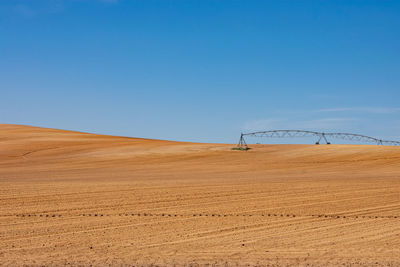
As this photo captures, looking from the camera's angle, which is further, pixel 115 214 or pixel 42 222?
pixel 115 214

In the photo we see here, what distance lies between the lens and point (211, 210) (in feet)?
38.9

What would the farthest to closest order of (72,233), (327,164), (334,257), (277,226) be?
→ (327,164)
(277,226)
(72,233)
(334,257)

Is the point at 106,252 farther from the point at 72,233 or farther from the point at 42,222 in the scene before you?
the point at 42,222

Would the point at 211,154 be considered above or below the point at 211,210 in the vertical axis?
above

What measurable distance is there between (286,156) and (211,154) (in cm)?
492

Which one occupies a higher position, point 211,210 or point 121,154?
point 121,154

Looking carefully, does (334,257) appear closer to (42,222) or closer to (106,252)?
(106,252)

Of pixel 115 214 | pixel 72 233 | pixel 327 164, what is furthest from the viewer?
pixel 327 164

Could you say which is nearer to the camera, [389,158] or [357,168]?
[357,168]

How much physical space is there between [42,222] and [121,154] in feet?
75.4

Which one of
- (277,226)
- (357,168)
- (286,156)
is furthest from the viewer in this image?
(286,156)

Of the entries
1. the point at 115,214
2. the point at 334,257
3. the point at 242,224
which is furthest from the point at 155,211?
the point at 334,257

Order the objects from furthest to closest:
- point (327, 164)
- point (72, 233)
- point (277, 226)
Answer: point (327, 164) → point (277, 226) → point (72, 233)

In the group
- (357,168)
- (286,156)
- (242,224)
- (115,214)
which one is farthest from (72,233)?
(286,156)
